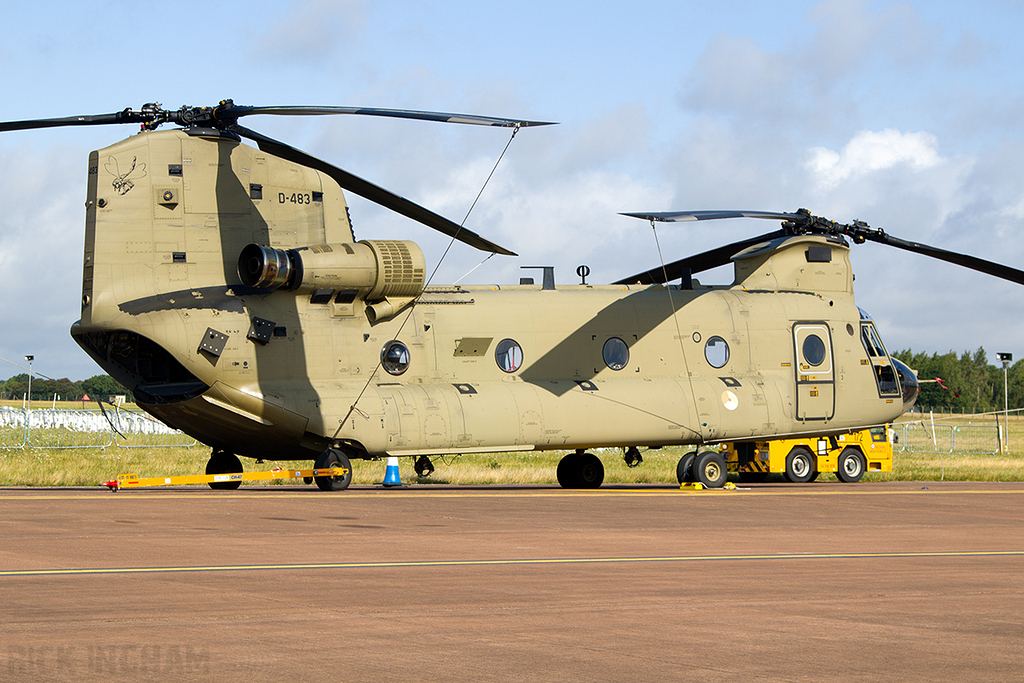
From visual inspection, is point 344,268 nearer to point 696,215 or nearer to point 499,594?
point 696,215

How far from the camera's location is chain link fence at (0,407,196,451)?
47.4m

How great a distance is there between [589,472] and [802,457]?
7.55m

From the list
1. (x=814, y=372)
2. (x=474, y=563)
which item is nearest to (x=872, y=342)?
(x=814, y=372)

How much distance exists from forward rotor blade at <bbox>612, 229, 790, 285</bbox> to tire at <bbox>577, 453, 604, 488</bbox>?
14.3ft

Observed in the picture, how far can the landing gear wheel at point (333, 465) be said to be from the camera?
78.4 ft

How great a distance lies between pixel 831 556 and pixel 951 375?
15738cm

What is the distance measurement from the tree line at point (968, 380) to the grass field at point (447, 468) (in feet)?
375

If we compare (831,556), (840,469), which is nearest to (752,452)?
(840,469)

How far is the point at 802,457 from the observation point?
108 feet

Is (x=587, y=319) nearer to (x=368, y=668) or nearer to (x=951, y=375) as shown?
(x=368, y=668)

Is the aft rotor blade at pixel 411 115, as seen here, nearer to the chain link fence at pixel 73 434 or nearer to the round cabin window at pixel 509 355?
the round cabin window at pixel 509 355

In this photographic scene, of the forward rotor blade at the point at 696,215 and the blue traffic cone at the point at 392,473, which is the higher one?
the forward rotor blade at the point at 696,215

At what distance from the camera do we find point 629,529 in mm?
17016

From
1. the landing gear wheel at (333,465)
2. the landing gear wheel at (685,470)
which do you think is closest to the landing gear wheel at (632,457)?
the landing gear wheel at (685,470)
